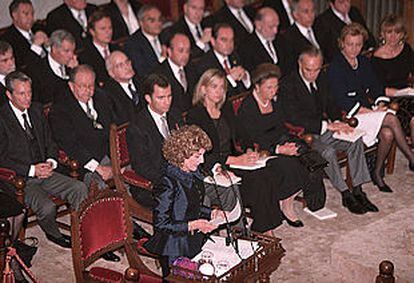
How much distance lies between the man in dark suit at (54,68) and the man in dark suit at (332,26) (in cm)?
266

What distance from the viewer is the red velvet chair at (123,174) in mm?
7770

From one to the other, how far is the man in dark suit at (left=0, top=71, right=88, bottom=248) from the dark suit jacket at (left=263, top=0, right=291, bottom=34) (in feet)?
13.0

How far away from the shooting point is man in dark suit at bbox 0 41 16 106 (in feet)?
28.4

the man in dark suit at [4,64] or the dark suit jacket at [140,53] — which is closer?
the man in dark suit at [4,64]

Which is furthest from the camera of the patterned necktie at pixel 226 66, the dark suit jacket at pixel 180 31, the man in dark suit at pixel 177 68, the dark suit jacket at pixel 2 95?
the dark suit jacket at pixel 180 31

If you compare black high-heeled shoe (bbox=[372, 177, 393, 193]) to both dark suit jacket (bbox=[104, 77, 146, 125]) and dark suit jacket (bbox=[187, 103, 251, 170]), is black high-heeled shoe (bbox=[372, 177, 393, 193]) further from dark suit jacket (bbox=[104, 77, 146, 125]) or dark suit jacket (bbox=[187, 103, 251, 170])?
dark suit jacket (bbox=[104, 77, 146, 125])

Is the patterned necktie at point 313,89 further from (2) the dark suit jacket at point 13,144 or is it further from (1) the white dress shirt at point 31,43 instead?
(1) the white dress shirt at point 31,43

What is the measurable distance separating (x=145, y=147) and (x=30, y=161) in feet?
2.94

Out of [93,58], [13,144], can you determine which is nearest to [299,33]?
[93,58]

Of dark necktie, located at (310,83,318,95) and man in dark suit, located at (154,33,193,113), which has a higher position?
man in dark suit, located at (154,33,193,113)

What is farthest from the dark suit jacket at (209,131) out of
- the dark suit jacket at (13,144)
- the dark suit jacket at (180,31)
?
the dark suit jacket at (180,31)

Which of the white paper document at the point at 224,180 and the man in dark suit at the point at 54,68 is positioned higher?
the man in dark suit at the point at 54,68

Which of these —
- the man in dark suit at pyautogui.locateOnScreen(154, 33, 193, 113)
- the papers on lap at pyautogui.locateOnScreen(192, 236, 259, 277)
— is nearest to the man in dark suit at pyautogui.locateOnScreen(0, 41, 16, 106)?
the man in dark suit at pyautogui.locateOnScreen(154, 33, 193, 113)

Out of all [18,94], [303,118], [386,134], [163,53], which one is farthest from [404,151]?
[18,94]
